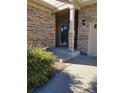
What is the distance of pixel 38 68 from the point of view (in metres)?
7.04

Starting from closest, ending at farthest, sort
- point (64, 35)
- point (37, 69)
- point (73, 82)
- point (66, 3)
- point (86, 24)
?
1. point (37, 69)
2. point (73, 82)
3. point (66, 3)
4. point (86, 24)
5. point (64, 35)

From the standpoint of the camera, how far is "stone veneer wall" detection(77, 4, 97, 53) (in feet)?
43.9

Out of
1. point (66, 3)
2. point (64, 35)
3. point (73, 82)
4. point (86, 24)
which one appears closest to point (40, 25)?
point (66, 3)

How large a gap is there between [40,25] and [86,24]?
9.95ft

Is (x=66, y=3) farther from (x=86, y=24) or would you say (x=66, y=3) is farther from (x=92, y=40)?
(x=92, y=40)

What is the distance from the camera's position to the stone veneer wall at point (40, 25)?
11984 mm

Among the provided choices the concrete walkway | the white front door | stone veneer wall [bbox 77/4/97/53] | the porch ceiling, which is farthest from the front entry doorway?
the concrete walkway

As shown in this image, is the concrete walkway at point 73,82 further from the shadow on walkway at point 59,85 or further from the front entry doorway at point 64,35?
the front entry doorway at point 64,35

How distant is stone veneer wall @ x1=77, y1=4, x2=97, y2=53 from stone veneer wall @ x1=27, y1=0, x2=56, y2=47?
1960 mm

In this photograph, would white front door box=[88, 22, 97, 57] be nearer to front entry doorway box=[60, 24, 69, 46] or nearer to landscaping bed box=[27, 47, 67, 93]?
front entry doorway box=[60, 24, 69, 46]

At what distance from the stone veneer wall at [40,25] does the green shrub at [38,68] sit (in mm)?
4263

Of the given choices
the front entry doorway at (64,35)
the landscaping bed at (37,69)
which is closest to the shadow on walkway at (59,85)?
the landscaping bed at (37,69)
